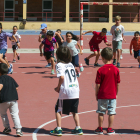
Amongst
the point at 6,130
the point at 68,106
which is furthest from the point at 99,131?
Result: the point at 6,130

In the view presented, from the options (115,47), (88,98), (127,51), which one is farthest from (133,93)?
(127,51)

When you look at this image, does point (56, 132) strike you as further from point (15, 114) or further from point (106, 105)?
point (106, 105)

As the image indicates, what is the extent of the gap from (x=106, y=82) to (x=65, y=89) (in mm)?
720

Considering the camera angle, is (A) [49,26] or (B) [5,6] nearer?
(A) [49,26]

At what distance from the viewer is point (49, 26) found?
34.7m

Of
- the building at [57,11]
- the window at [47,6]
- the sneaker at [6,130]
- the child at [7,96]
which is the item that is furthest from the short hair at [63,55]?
the window at [47,6]

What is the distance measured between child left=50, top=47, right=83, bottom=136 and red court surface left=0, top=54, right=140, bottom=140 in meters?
0.25

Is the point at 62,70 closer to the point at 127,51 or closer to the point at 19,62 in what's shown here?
the point at 19,62

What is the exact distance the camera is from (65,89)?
6.15m

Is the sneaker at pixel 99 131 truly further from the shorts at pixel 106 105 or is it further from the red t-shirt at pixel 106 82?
the red t-shirt at pixel 106 82

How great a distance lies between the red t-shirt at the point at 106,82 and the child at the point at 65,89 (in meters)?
0.42

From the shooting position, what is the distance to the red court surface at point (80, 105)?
6.36 metres

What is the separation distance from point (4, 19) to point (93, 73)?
25792 millimetres

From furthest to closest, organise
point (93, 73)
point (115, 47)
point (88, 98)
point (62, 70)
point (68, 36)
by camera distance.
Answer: point (115, 47)
point (93, 73)
point (68, 36)
point (88, 98)
point (62, 70)
